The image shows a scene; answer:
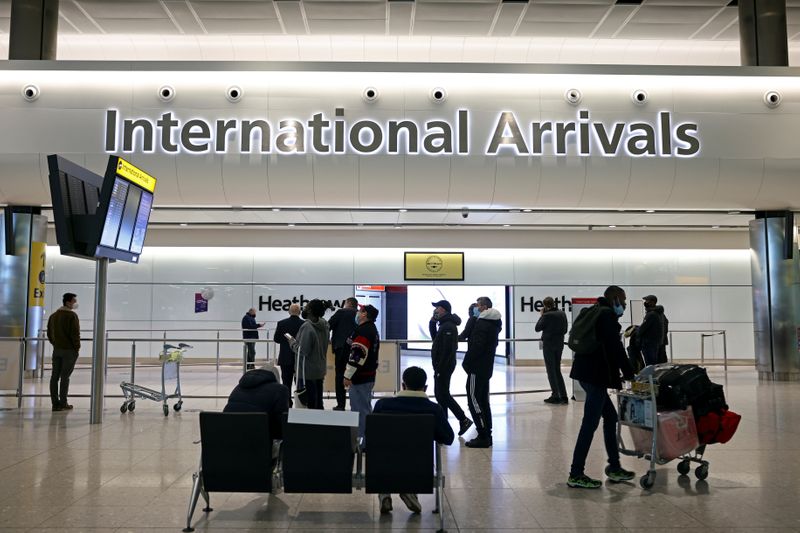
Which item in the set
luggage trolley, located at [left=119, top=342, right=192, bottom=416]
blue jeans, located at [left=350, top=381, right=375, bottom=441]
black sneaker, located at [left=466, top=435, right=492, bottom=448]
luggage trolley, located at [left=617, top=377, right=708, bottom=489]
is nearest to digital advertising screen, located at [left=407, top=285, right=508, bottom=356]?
luggage trolley, located at [left=119, top=342, right=192, bottom=416]

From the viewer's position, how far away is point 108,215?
8.38 m

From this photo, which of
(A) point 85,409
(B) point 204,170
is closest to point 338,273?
(B) point 204,170

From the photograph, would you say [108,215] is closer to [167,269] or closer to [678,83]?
[678,83]

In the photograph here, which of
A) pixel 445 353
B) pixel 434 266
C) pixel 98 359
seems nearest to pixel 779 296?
pixel 434 266

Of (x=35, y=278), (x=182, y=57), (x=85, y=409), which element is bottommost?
(x=85, y=409)

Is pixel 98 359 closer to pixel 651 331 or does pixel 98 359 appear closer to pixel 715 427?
pixel 715 427

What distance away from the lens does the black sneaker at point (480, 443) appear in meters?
7.43

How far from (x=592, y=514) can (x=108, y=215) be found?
669 centimetres

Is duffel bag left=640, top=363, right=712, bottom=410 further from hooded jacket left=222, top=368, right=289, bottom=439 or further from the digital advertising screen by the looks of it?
the digital advertising screen

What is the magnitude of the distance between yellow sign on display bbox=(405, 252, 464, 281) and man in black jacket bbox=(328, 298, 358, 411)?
10399 mm

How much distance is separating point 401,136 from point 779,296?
8890mm

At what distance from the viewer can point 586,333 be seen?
5.80 m

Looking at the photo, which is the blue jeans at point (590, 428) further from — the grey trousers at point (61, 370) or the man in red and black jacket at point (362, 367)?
the grey trousers at point (61, 370)

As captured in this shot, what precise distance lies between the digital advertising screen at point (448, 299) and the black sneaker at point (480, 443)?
12743 mm
